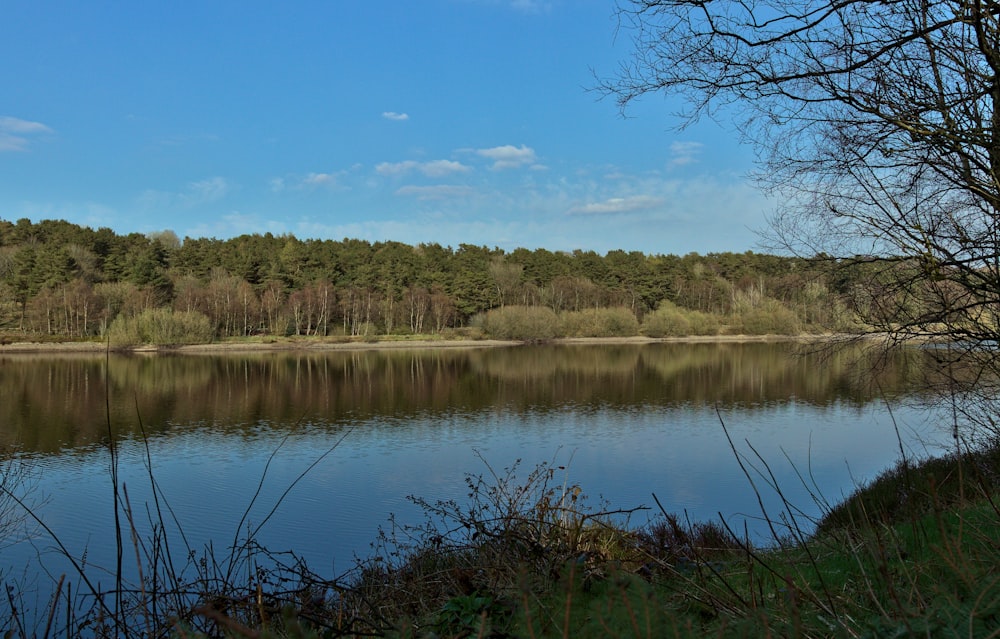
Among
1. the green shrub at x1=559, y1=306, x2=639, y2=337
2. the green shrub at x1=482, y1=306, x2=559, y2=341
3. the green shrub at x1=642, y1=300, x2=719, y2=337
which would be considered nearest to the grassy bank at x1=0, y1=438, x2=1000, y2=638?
the green shrub at x1=482, y1=306, x2=559, y2=341

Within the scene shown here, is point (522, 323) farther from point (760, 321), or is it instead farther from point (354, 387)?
point (354, 387)

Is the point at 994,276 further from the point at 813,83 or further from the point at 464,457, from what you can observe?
the point at 464,457

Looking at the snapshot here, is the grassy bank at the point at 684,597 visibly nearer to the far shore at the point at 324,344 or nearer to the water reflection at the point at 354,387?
the water reflection at the point at 354,387

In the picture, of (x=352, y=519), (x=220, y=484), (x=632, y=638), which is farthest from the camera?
(x=220, y=484)

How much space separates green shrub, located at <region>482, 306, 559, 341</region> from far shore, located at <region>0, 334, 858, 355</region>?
2.93 ft

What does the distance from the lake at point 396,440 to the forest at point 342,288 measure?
2378cm

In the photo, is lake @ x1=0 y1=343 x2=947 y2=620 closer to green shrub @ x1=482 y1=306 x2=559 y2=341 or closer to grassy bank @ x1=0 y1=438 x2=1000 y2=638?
grassy bank @ x1=0 y1=438 x2=1000 y2=638

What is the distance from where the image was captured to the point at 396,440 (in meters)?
19.5

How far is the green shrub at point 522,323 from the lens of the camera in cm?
6575

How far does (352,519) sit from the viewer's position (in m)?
12.3

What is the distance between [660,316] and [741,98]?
6654 cm

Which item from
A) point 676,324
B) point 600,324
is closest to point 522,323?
point 600,324

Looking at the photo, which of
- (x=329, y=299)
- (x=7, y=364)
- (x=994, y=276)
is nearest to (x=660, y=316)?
(x=329, y=299)

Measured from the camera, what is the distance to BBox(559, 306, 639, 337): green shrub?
6838 cm
